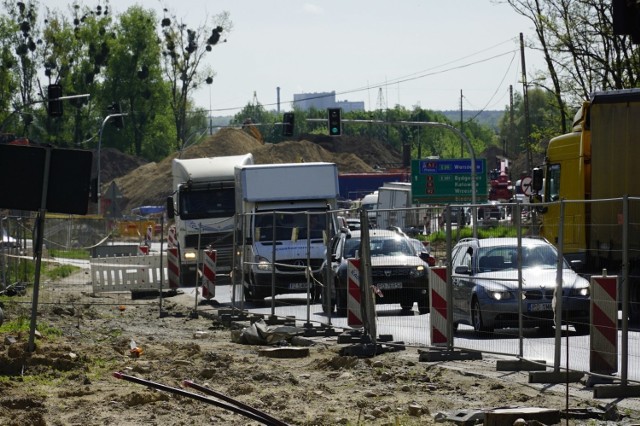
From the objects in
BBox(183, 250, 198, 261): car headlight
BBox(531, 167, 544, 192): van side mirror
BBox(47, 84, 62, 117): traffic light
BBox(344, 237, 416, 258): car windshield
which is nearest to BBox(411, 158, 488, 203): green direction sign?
BBox(47, 84, 62, 117): traffic light

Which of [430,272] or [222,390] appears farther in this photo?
[430,272]

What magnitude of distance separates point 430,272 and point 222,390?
4.07 metres

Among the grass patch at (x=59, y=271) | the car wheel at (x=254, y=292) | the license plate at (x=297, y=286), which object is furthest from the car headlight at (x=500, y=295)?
the grass patch at (x=59, y=271)

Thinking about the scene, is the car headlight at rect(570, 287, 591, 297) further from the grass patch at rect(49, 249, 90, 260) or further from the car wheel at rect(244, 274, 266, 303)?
the grass patch at rect(49, 249, 90, 260)

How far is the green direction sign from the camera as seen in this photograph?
66250 mm

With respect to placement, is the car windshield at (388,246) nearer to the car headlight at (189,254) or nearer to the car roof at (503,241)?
the car roof at (503,241)

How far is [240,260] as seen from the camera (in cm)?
2578

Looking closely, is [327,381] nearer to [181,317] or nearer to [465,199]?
[181,317]

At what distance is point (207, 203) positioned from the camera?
37594mm

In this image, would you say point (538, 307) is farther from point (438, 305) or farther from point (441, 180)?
point (441, 180)

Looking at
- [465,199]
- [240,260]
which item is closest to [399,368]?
[240,260]

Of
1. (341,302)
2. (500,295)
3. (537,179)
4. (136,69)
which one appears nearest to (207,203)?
(537,179)

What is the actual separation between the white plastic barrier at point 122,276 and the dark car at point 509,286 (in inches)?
746

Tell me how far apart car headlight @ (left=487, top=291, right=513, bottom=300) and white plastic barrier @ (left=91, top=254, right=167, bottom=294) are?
19.7 meters
